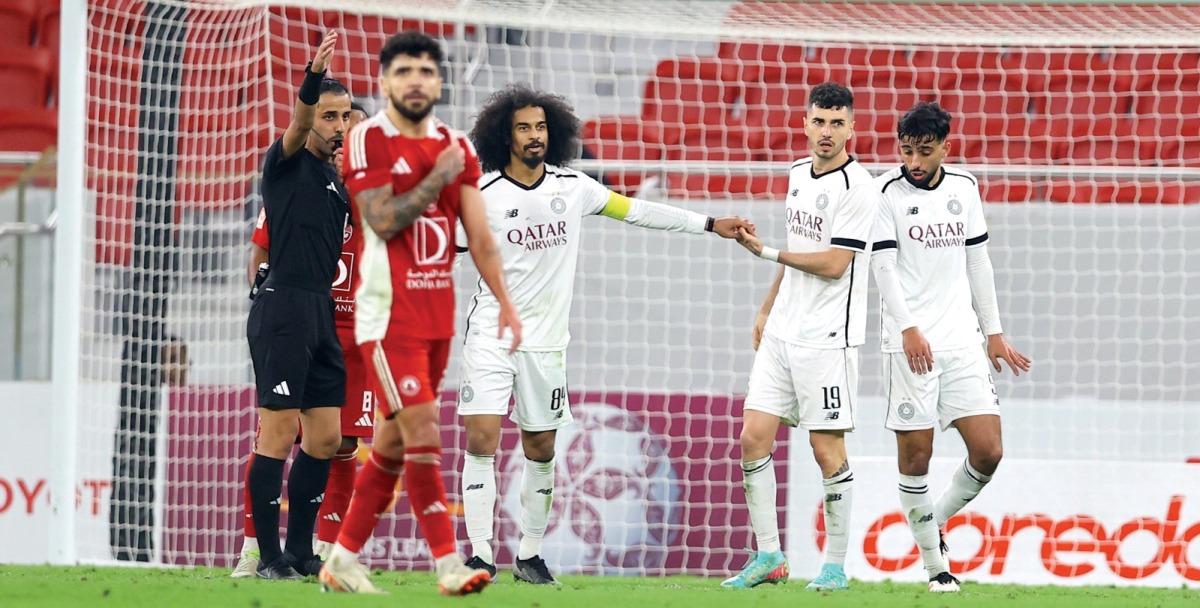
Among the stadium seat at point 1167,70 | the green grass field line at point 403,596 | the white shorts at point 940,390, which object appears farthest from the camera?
the stadium seat at point 1167,70

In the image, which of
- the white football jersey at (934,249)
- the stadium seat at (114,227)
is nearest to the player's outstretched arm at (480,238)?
the white football jersey at (934,249)

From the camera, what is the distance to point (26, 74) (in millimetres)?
13094

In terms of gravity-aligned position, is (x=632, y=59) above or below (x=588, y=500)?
above

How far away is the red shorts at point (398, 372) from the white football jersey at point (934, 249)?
2824 mm

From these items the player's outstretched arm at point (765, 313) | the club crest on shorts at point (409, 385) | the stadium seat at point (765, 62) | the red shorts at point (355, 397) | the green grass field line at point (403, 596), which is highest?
the stadium seat at point (765, 62)

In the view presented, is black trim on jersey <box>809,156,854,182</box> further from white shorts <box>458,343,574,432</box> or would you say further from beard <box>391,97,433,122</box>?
beard <box>391,97,433,122</box>

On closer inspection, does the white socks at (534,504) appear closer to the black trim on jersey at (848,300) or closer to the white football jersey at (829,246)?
the white football jersey at (829,246)

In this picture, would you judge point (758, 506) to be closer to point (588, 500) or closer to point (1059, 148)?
point (588, 500)

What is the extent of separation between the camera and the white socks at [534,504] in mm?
6328

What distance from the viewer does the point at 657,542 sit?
9.13 meters

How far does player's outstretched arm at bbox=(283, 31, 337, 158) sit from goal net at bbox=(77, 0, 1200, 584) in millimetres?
3113

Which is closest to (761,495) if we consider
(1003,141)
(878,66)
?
(1003,141)

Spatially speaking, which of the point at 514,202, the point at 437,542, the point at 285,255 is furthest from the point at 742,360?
the point at 437,542

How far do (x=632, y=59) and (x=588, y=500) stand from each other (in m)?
4.87
